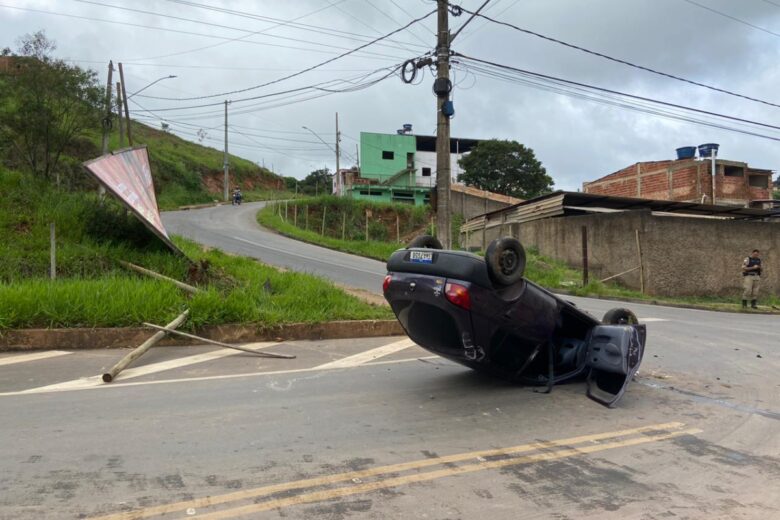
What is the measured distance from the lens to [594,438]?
4371 mm

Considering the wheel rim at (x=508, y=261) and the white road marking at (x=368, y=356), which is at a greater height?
the wheel rim at (x=508, y=261)

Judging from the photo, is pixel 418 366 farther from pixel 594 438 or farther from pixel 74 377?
Result: pixel 74 377

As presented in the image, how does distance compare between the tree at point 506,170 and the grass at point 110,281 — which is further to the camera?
the tree at point 506,170

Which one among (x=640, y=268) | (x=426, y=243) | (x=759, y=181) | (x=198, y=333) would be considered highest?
(x=759, y=181)

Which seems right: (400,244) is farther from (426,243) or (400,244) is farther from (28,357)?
(426,243)

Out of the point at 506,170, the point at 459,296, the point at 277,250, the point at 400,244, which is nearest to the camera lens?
the point at 459,296

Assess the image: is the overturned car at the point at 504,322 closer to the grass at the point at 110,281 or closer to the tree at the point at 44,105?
the grass at the point at 110,281

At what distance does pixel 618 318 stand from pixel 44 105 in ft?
46.7

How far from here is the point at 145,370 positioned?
6230 millimetres

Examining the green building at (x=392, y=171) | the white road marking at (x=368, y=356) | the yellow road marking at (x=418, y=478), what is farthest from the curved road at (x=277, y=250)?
the green building at (x=392, y=171)

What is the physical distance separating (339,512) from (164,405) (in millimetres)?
2520

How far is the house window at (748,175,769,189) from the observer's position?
42603 millimetres

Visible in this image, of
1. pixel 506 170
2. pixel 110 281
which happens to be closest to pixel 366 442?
pixel 110 281

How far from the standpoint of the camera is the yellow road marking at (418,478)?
3042 millimetres
